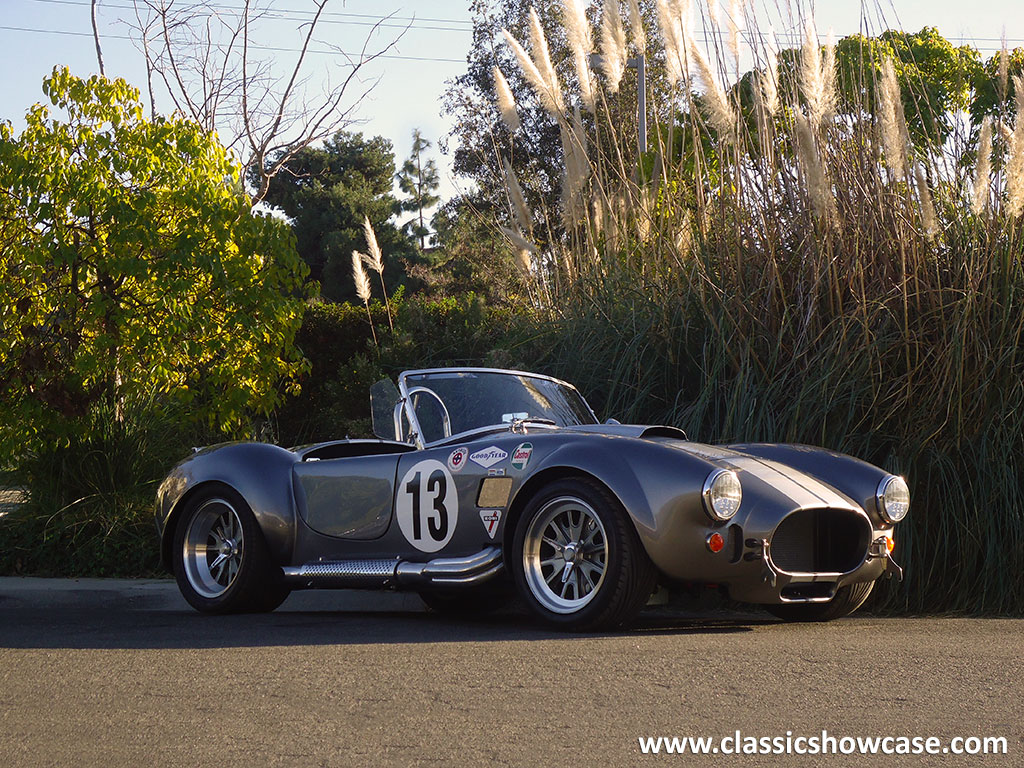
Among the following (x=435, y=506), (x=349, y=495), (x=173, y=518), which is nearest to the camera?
(x=435, y=506)

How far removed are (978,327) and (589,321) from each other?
102 inches

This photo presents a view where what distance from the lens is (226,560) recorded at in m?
6.95

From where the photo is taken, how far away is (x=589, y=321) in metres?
8.55

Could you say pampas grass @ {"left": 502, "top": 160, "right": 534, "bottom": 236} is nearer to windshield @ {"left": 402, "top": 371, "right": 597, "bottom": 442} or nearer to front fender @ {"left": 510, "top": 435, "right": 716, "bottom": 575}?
windshield @ {"left": 402, "top": 371, "right": 597, "bottom": 442}

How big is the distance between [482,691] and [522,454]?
5.83ft

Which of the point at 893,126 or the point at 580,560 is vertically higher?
the point at 893,126

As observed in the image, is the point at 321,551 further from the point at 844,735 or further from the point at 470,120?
the point at 470,120

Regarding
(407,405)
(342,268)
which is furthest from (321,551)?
(342,268)

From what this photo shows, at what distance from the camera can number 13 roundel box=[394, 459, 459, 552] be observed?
6.00 metres

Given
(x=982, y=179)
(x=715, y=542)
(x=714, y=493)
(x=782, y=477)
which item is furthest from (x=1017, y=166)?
(x=715, y=542)

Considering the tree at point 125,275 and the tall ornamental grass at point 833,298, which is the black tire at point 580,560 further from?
the tree at point 125,275

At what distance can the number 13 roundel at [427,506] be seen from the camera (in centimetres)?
600

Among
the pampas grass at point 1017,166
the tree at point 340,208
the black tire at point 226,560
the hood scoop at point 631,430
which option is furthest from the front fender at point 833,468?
the tree at point 340,208

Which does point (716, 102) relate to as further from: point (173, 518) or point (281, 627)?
point (281, 627)
